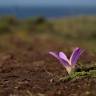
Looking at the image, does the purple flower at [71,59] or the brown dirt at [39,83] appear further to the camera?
the purple flower at [71,59]

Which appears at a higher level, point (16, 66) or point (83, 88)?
point (16, 66)

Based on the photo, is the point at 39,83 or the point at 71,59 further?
the point at 71,59

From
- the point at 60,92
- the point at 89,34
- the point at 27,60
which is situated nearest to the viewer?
the point at 60,92

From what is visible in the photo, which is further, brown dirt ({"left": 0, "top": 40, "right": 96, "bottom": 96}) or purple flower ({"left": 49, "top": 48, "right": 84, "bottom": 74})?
purple flower ({"left": 49, "top": 48, "right": 84, "bottom": 74})

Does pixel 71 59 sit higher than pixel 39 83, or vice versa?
pixel 71 59

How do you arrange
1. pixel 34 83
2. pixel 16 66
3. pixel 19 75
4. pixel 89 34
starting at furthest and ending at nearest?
pixel 89 34, pixel 16 66, pixel 19 75, pixel 34 83

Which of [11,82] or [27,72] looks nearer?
[11,82]

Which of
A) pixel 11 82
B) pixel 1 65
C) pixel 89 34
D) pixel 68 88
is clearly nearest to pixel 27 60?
pixel 1 65

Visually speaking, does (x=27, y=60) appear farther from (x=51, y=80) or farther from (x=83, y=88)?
(x=83, y=88)

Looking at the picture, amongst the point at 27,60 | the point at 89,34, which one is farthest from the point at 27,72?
the point at 89,34

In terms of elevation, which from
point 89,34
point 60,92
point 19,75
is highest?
point 89,34
